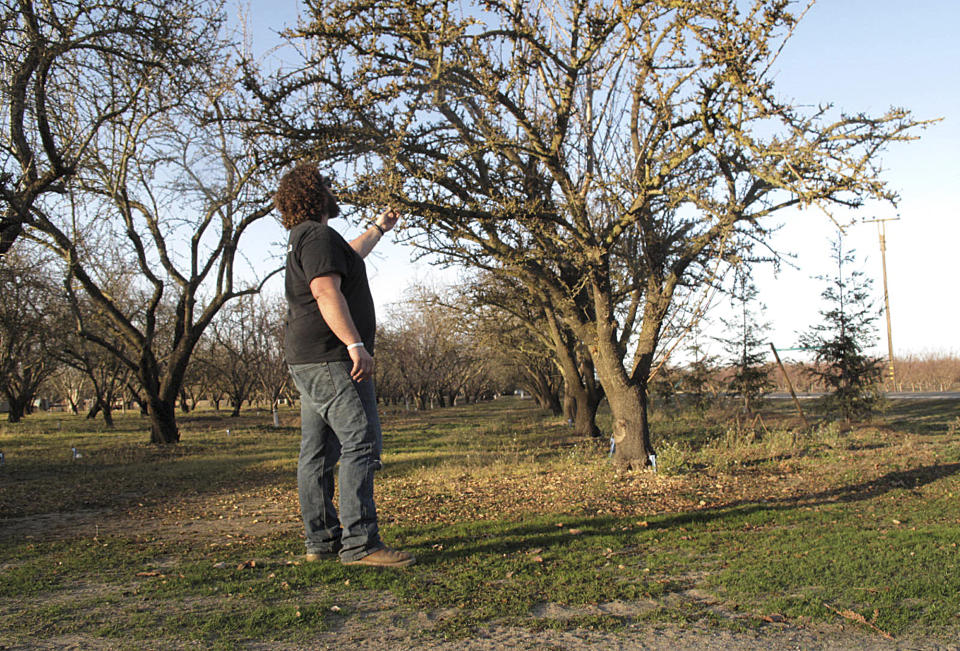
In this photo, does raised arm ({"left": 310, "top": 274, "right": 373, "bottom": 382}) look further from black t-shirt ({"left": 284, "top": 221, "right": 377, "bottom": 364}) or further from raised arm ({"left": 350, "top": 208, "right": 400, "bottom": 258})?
raised arm ({"left": 350, "top": 208, "right": 400, "bottom": 258})

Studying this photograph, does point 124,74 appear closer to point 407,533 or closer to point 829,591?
point 407,533

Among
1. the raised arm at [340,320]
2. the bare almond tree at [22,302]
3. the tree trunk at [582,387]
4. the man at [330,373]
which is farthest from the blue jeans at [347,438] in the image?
the tree trunk at [582,387]

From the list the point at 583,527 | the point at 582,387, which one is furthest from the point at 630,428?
the point at 582,387

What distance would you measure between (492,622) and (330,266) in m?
2.17

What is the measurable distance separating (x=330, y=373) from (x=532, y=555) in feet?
5.71

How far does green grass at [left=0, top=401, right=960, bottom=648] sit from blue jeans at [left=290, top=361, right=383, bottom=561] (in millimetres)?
270

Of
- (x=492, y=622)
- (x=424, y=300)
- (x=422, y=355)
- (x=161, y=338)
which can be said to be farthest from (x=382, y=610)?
(x=422, y=355)

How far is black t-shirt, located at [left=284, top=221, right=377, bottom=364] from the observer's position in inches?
165

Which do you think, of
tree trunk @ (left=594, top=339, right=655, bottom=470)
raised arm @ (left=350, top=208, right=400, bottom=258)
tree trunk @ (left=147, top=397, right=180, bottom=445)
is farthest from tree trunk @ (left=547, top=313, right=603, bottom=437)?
raised arm @ (left=350, top=208, right=400, bottom=258)

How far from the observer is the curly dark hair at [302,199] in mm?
4488

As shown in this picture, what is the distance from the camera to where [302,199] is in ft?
14.7

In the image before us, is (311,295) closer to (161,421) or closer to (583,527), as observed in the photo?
(583,527)

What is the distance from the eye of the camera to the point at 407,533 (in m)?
5.41

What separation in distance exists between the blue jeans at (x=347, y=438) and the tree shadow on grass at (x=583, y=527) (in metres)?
0.51
